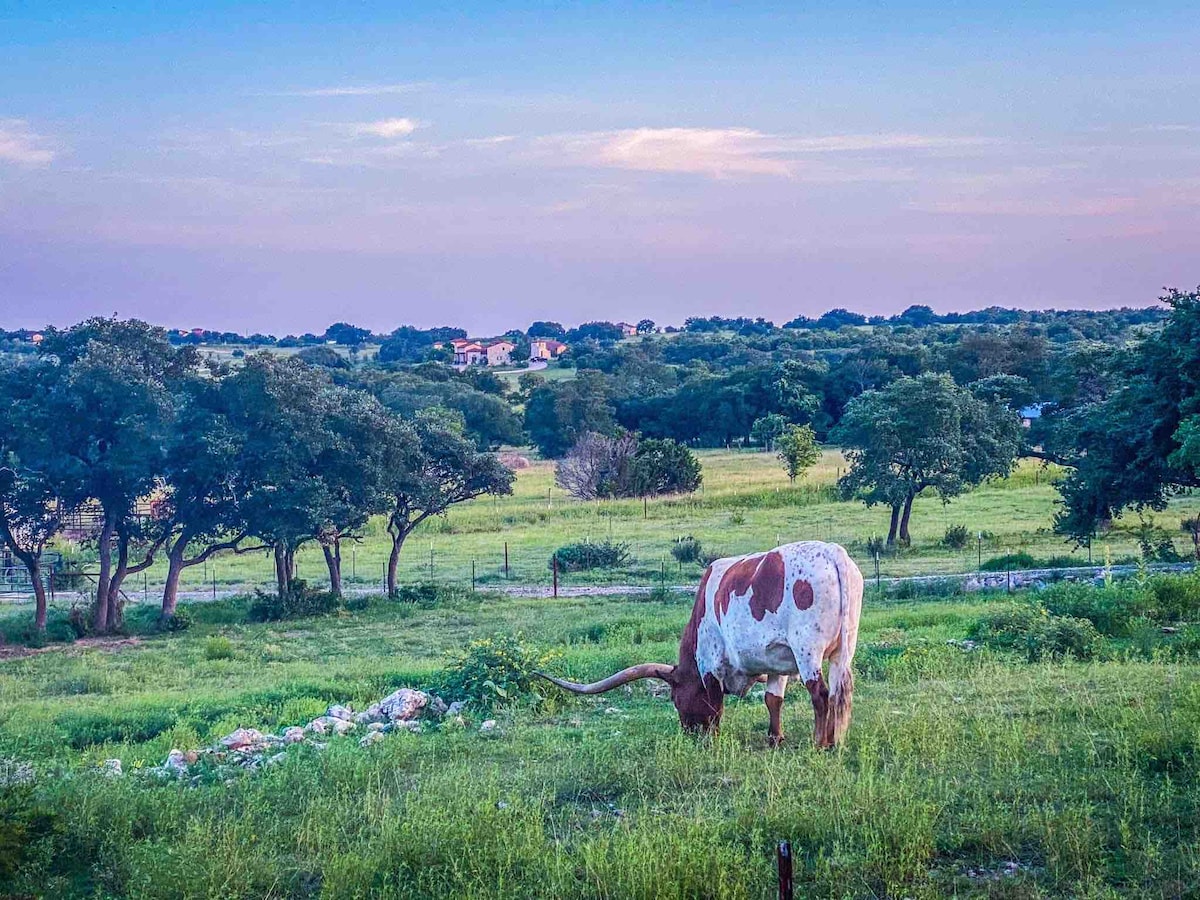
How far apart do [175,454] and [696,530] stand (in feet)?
66.1

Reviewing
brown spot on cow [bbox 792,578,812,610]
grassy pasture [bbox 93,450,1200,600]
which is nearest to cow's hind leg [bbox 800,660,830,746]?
brown spot on cow [bbox 792,578,812,610]

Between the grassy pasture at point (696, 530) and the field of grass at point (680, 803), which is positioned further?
the grassy pasture at point (696, 530)

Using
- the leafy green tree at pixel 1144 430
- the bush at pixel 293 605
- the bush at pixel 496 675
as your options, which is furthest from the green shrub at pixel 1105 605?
the bush at pixel 293 605

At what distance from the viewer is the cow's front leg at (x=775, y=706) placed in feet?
34.8

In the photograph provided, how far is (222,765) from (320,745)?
106 cm

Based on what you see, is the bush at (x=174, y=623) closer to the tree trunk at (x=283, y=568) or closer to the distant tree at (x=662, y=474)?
the tree trunk at (x=283, y=568)

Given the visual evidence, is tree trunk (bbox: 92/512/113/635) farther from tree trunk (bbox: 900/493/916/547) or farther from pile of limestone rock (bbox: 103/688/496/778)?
tree trunk (bbox: 900/493/916/547)

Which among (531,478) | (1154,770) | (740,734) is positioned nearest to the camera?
(1154,770)

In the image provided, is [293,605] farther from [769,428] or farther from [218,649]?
[769,428]

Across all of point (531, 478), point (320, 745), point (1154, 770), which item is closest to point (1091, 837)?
point (1154, 770)

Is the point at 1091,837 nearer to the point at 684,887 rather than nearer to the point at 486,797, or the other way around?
the point at 684,887

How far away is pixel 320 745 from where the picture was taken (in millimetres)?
12227

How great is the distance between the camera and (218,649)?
2367 cm

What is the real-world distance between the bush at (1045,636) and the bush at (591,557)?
20.2m
